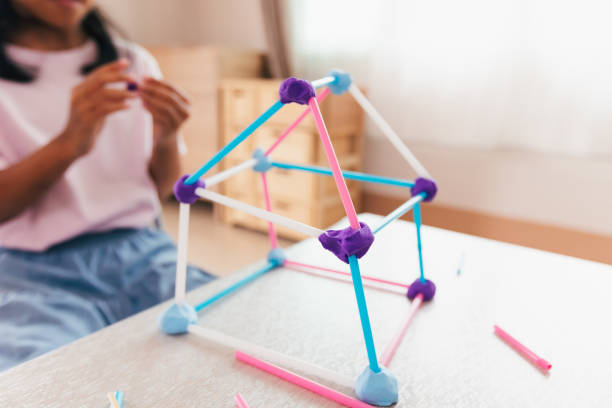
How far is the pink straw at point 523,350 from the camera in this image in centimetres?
39

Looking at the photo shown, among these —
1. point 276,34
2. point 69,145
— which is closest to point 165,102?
point 69,145

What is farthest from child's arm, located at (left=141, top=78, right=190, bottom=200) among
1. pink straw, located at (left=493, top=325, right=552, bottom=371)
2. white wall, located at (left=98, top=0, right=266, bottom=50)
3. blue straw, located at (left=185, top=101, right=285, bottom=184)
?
white wall, located at (left=98, top=0, right=266, bottom=50)

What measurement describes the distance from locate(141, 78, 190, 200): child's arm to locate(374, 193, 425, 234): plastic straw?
338 mm

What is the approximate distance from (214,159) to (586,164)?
73 centimetres

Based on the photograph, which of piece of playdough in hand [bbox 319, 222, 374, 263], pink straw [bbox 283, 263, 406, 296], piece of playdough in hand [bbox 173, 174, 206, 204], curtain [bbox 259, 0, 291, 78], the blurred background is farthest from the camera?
curtain [bbox 259, 0, 291, 78]

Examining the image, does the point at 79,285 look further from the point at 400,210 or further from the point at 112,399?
the point at 400,210

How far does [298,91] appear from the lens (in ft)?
1.15

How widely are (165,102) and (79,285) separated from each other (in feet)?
1.01

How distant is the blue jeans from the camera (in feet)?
1.64

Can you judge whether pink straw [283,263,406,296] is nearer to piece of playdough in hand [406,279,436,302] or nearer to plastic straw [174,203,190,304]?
piece of playdough in hand [406,279,436,302]

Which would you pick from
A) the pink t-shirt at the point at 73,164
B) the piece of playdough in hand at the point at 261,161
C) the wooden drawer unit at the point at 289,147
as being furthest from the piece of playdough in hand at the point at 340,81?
the wooden drawer unit at the point at 289,147

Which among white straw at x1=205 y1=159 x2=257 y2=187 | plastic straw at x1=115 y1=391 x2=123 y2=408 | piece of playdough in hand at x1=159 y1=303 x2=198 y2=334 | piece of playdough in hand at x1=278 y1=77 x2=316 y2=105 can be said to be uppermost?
piece of playdough in hand at x1=278 y1=77 x2=316 y2=105

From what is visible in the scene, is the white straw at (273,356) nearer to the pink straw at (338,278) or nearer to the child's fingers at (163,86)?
the pink straw at (338,278)

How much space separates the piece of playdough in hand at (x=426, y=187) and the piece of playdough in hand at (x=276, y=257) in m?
0.19
